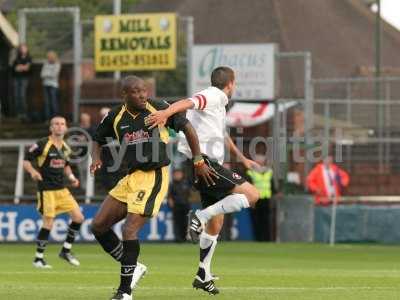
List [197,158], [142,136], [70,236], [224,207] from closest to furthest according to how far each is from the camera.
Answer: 1. [142,136]
2. [197,158]
3. [224,207]
4. [70,236]

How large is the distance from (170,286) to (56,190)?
6.77m

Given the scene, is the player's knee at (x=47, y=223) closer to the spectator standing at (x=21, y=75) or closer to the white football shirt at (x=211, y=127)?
the white football shirt at (x=211, y=127)

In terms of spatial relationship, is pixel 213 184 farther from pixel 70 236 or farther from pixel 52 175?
pixel 52 175

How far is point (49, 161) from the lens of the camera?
22.8m

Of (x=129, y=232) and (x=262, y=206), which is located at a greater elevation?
(x=129, y=232)

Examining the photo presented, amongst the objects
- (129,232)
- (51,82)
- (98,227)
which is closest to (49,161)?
(98,227)

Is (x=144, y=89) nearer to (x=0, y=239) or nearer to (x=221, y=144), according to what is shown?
(x=221, y=144)

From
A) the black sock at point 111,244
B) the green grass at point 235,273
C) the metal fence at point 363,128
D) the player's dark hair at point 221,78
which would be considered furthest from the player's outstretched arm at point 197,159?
the metal fence at point 363,128

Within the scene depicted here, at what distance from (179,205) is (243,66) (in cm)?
502

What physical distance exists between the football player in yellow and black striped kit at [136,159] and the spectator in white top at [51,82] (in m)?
20.5

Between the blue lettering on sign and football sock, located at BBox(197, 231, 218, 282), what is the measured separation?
1565cm

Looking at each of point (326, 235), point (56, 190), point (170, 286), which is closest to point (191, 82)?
point (326, 235)

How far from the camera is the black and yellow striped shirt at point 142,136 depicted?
14227 mm

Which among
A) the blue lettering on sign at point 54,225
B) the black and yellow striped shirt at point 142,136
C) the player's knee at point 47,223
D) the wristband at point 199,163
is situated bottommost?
the blue lettering on sign at point 54,225
